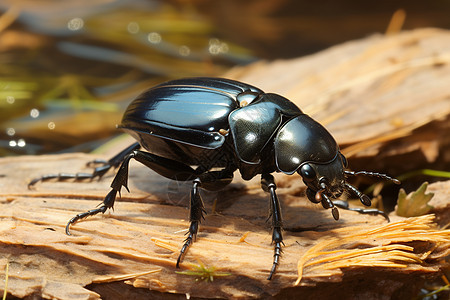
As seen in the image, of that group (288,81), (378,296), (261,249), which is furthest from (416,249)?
(288,81)

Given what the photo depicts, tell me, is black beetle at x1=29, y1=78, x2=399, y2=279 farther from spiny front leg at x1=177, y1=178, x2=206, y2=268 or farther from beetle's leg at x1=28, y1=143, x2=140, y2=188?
beetle's leg at x1=28, y1=143, x2=140, y2=188

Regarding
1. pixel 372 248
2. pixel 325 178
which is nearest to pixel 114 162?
pixel 325 178

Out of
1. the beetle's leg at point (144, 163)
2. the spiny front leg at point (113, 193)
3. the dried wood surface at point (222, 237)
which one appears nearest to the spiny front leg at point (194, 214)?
the dried wood surface at point (222, 237)

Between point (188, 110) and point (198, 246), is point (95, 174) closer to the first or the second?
point (188, 110)

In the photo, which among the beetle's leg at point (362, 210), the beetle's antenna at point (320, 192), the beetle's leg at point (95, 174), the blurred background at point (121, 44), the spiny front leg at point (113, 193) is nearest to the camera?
the beetle's antenna at point (320, 192)

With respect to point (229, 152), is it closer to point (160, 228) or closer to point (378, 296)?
point (160, 228)

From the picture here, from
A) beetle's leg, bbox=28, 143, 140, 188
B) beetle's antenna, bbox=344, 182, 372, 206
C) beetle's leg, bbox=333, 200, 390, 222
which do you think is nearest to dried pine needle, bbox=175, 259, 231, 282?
beetle's antenna, bbox=344, 182, 372, 206

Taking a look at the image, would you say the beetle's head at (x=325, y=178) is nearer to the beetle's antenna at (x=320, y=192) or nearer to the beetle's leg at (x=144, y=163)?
the beetle's antenna at (x=320, y=192)
